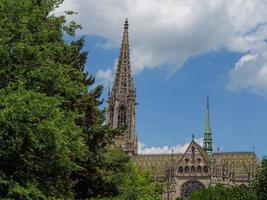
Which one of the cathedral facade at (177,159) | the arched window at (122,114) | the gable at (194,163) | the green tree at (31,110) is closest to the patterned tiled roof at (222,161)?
the cathedral facade at (177,159)

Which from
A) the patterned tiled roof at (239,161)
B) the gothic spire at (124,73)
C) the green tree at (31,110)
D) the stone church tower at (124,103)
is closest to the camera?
the green tree at (31,110)

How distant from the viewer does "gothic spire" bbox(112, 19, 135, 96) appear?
116 meters

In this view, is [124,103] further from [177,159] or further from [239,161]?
[239,161]

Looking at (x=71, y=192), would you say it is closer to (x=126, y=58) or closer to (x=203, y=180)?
(x=203, y=180)

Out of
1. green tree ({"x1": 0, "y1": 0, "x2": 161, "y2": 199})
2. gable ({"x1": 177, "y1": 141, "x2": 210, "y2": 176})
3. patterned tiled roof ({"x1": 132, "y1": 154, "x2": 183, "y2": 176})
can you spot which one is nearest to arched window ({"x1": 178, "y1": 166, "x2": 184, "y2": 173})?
gable ({"x1": 177, "y1": 141, "x2": 210, "y2": 176})

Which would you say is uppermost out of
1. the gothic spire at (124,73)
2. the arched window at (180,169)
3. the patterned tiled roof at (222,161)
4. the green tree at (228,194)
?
the gothic spire at (124,73)

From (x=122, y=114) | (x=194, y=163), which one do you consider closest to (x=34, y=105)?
(x=194, y=163)

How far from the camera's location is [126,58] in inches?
4754

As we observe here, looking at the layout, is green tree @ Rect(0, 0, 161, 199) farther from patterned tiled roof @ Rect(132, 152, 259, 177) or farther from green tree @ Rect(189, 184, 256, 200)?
patterned tiled roof @ Rect(132, 152, 259, 177)

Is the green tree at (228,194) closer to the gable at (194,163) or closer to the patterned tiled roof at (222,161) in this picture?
the gable at (194,163)

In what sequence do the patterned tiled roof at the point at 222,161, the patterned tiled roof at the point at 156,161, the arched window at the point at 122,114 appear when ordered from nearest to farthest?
the patterned tiled roof at the point at 222,161
the patterned tiled roof at the point at 156,161
the arched window at the point at 122,114

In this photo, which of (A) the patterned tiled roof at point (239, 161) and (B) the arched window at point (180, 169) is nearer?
(B) the arched window at point (180, 169)

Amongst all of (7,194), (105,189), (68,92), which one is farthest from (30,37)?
(105,189)

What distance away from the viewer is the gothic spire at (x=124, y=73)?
116m
